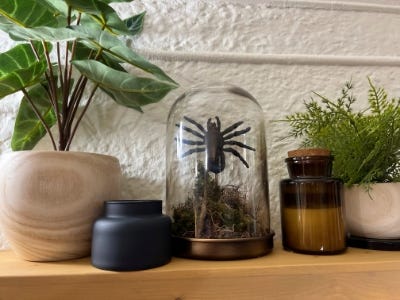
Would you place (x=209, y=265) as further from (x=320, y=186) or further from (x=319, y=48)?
(x=319, y=48)

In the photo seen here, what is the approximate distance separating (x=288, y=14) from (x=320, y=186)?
0.48 m

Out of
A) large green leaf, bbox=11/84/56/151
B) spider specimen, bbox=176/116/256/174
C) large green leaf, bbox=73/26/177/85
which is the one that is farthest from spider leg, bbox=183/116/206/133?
large green leaf, bbox=11/84/56/151

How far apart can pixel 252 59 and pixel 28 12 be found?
46cm

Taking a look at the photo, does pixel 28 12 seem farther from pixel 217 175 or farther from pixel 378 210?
pixel 378 210

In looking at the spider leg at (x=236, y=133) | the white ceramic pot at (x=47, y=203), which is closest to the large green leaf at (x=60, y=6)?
the white ceramic pot at (x=47, y=203)

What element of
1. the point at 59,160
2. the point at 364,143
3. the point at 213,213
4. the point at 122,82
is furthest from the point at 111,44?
the point at 364,143

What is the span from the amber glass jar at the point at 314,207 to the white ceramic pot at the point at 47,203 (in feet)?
1.04

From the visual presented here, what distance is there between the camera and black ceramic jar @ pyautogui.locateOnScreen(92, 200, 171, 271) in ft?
1.35

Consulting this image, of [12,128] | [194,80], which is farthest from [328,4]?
[12,128]

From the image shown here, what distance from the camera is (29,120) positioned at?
60cm

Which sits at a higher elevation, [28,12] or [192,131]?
[28,12]

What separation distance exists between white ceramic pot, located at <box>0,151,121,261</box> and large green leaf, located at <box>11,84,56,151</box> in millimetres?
143

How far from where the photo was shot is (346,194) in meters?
0.56

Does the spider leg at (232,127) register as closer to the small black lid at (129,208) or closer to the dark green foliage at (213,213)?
the dark green foliage at (213,213)
